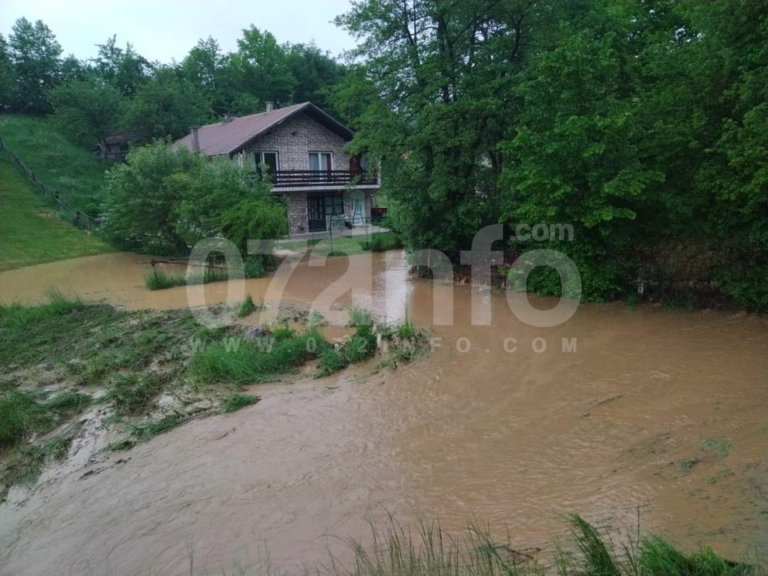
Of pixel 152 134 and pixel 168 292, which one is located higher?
pixel 152 134

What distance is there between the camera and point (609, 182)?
895 centimetres

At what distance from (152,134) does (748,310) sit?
3192 centimetres

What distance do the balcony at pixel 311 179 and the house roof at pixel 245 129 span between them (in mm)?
2288

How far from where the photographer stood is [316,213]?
27.4m

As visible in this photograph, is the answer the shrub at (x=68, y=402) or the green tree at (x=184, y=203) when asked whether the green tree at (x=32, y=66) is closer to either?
the green tree at (x=184, y=203)

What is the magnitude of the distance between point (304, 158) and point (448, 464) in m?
24.1

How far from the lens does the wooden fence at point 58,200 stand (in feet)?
81.5

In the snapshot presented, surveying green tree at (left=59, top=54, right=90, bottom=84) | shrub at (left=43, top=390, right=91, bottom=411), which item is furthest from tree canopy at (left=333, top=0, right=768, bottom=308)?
green tree at (left=59, top=54, right=90, bottom=84)

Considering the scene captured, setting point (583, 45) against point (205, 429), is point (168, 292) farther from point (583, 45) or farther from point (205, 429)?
point (583, 45)

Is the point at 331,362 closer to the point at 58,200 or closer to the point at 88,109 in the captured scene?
the point at 58,200

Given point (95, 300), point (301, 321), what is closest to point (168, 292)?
point (95, 300)

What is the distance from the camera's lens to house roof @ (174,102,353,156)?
2427cm

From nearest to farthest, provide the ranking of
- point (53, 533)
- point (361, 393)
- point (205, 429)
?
point (53, 533) → point (205, 429) → point (361, 393)

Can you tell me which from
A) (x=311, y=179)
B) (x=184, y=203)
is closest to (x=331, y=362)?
(x=184, y=203)
